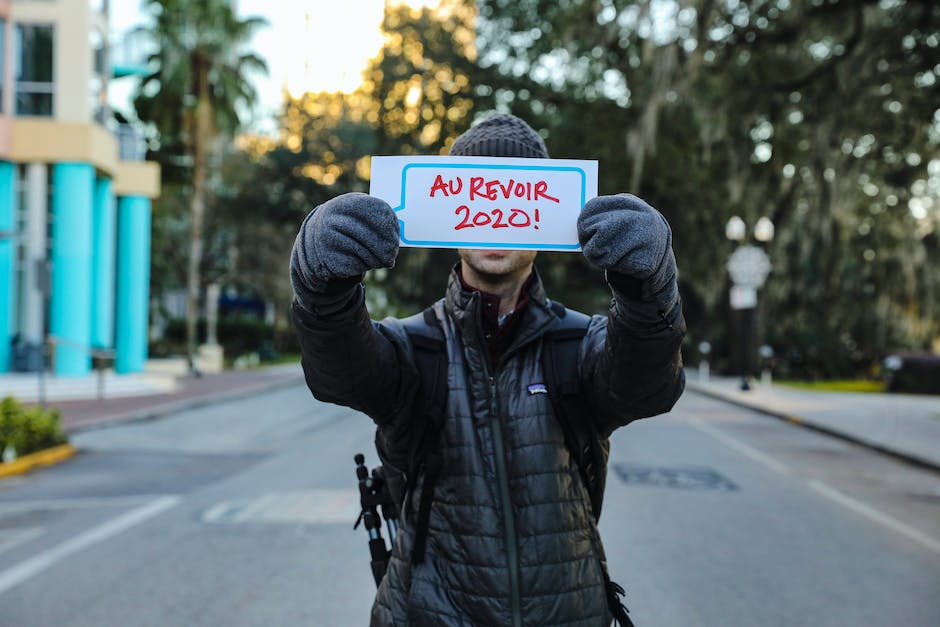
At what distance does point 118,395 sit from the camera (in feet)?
63.6

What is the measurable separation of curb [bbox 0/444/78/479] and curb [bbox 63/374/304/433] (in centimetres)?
205

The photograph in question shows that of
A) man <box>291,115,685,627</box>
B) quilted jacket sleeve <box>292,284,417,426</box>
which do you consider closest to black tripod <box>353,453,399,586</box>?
man <box>291,115,685,627</box>

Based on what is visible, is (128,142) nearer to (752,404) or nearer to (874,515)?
(752,404)

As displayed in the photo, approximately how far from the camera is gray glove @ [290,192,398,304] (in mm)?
1677

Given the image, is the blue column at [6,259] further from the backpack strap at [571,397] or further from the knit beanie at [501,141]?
the backpack strap at [571,397]

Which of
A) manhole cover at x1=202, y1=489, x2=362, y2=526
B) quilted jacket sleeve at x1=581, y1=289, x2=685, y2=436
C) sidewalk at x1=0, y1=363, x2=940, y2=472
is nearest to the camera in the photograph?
quilted jacket sleeve at x1=581, y1=289, x2=685, y2=436

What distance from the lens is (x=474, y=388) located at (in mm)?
2025

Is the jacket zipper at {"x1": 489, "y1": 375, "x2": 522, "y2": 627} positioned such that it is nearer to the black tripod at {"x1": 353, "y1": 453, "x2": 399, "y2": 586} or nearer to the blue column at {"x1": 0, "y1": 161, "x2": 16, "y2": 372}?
the black tripod at {"x1": 353, "y1": 453, "x2": 399, "y2": 586}

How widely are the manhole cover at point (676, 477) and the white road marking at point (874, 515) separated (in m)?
0.89

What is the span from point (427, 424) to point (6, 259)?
20.0 metres

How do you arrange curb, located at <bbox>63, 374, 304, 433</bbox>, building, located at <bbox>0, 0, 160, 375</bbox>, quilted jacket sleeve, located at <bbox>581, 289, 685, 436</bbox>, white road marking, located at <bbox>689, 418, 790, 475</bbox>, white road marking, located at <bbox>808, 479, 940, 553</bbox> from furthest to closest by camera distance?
1. building, located at <bbox>0, 0, 160, 375</bbox>
2. curb, located at <bbox>63, 374, 304, 433</bbox>
3. white road marking, located at <bbox>689, 418, 790, 475</bbox>
4. white road marking, located at <bbox>808, 479, 940, 553</bbox>
5. quilted jacket sleeve, located at <bbox>581, 289, 685, 436</bbox>

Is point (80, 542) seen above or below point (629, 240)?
below

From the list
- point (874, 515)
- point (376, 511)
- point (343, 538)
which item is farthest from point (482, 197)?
point (874, 515)

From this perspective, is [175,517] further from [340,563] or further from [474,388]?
[474,388]
